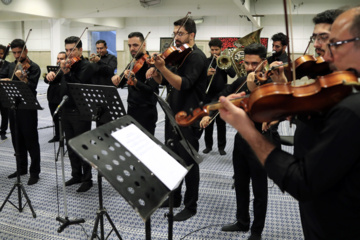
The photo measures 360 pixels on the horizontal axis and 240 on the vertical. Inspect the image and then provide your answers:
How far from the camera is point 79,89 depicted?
2602mm

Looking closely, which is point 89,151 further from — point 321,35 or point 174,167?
point 321,35

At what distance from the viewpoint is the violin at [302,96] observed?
1.07m

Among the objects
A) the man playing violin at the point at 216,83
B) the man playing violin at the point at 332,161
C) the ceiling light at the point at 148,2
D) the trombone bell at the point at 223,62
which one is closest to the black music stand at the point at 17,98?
the man playing violin at the point at 332,161

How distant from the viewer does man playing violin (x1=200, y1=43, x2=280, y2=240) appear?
8.14ft

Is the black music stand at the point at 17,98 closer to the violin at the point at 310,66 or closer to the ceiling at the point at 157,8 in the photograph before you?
the violin at the point at 310,66

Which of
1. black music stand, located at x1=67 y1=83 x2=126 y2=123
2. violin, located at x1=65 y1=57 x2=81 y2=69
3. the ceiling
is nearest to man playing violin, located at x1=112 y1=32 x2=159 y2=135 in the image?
violin, located at x1=65 y1=57 x2=81 y2=69

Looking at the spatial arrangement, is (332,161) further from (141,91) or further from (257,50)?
(141,91)

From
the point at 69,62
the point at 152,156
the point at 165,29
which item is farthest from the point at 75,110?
the point at 165,29

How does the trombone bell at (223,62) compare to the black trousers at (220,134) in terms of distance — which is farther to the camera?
the black trousers at (220,134)

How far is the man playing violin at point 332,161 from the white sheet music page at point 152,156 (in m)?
0.44

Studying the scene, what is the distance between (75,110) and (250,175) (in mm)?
2113

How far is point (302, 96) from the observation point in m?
1.10

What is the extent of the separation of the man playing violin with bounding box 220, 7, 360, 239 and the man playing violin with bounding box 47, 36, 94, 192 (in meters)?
2.70

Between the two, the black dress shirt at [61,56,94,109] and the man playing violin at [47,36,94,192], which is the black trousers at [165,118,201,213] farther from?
the black dress shirt at [61,56,94,109]
